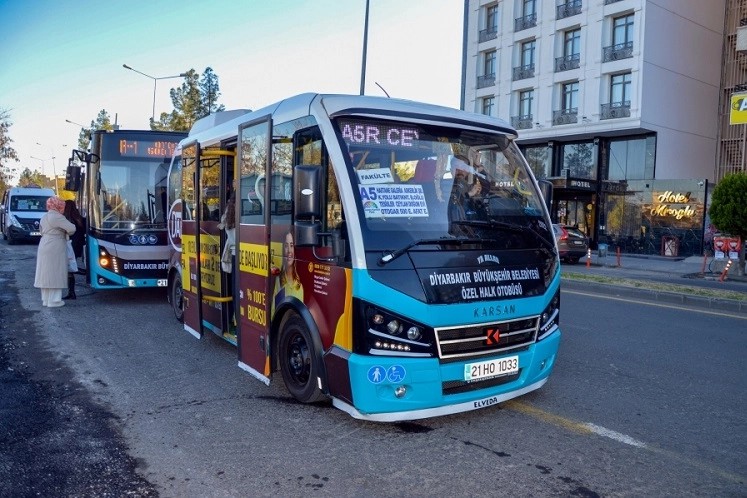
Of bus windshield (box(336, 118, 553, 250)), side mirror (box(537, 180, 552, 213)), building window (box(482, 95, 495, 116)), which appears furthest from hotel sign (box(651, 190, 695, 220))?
bus windshield (box(336, 118, 553, 250))

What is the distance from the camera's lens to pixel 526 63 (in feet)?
123

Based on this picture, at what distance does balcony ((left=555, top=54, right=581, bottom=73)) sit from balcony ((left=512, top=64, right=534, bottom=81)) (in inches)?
69.5

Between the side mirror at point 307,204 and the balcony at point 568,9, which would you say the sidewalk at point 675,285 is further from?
the balcony at point 568,9

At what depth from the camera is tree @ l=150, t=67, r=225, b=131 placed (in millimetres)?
50938

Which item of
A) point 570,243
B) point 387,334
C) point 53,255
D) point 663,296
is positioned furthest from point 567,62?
point 387,334

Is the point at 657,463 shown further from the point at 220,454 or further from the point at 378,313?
the point at 220,454

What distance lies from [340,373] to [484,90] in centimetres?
3745

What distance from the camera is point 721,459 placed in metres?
4.33

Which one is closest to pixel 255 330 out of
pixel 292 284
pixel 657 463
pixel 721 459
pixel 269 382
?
pixel 269 382

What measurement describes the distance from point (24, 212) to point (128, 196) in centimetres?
1911

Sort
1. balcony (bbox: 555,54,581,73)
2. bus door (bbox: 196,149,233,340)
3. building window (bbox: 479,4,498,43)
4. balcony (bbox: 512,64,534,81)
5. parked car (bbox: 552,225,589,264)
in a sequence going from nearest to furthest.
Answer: bus door (bbox: 196,149,233,340) → parked car (bbox: 552,225,589,264) → balcony (bbox: 555,54,581,73) → balcony (bbox: 512,64,534,81) → building window (bbox: 479,4,498,43)

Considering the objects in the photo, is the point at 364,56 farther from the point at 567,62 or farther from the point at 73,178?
the point at 567,62

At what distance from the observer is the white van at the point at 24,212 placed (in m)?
25.9

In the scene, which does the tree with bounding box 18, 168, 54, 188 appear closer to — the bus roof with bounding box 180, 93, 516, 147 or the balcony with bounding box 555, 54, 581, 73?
the balcony with bounding box 555, 54, 581, 73
